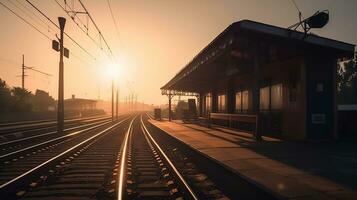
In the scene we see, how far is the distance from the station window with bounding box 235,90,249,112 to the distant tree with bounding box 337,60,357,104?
66911 mm

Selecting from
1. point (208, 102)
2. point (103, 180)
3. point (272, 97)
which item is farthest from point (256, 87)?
point (208, 102)

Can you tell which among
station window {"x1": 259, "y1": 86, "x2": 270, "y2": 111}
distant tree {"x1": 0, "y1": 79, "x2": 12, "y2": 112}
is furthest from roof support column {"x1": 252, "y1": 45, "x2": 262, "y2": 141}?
distant tree {"x1": 0, "y1": 79, "x2": 12, "y2": 112}

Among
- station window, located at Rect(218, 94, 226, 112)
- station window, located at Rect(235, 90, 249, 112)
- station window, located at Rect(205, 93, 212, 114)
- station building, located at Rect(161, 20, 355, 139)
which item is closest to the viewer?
station building, located at Rect(161, 20, 355, 139)

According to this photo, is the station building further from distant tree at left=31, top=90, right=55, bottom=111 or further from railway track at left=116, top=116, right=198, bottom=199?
distant tree at left=31, top=90, right=55, bottom=111

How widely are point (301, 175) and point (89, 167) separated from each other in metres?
6.65

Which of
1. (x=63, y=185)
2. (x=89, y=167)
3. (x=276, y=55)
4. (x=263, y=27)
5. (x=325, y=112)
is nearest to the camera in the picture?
(x=63, y=185)

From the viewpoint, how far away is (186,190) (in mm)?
9375

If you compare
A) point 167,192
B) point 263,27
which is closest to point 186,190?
point 167,192

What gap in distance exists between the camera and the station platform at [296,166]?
28.0ft

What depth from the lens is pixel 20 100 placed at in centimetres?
7412

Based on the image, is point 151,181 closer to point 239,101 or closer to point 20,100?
point 239,101

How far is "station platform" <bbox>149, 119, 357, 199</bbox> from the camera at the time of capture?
8.52 meters

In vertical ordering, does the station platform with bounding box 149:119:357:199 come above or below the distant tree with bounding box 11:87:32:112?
below

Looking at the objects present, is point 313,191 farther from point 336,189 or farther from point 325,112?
point 325,112
